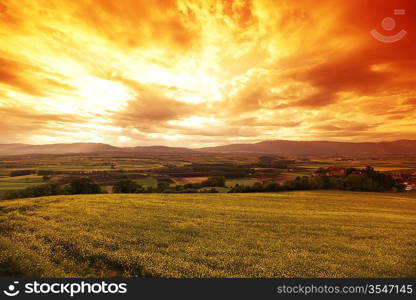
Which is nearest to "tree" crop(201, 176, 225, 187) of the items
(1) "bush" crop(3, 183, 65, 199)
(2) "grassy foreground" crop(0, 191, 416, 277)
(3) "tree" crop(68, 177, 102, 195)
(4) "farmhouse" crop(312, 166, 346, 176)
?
(4) "farmhouse" crop(312, 166, 346, 176)

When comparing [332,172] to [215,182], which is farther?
[215,182]

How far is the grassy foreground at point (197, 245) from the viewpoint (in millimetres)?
11227

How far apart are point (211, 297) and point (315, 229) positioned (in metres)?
14.1

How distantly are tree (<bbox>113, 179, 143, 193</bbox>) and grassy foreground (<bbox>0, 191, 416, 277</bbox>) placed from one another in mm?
32790

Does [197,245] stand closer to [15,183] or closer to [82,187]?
[82,187]

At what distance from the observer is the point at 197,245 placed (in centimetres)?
1436

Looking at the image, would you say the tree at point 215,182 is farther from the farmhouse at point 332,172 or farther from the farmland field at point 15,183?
the farmland field at point 15,183

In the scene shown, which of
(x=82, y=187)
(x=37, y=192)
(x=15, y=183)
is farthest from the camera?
(x=15, y=183)

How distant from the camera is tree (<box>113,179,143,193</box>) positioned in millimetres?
56188

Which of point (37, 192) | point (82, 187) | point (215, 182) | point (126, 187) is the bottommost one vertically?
point (215, 182)

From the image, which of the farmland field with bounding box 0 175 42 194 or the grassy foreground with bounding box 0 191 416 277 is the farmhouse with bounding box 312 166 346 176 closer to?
the grassy foreground with bounding box 0 191 416 277

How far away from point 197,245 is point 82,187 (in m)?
45.9

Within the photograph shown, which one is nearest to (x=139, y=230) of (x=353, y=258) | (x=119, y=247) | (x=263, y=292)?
(x=119, y=247)

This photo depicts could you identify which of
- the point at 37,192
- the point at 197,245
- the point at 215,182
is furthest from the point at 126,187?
the point at 197,245
